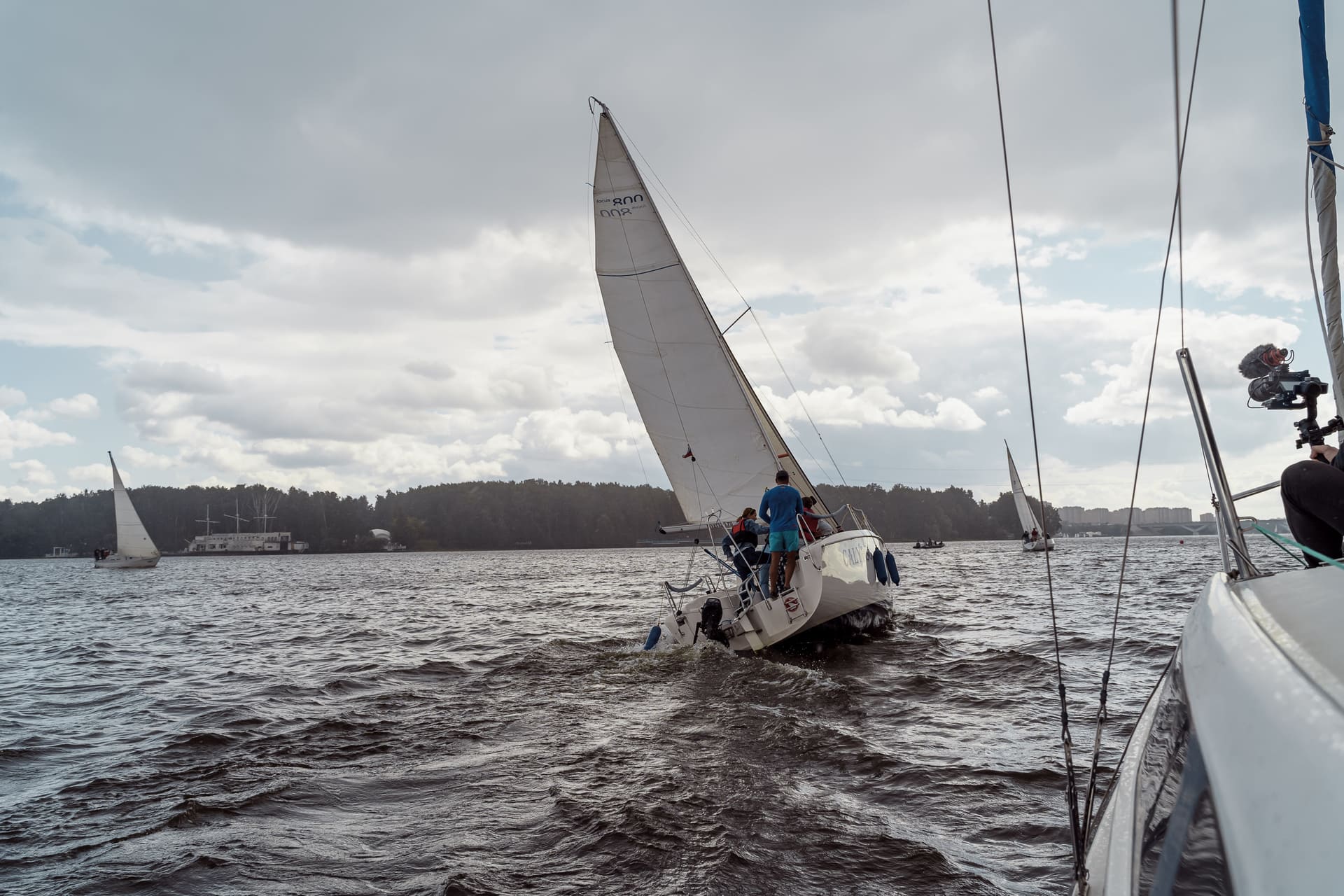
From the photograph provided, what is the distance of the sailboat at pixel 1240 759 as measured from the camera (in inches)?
34.6

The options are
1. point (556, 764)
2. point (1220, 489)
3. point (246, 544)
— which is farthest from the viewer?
point (246, 544)

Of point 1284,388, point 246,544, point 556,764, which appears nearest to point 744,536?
point 556,764

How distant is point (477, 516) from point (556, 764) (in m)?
119

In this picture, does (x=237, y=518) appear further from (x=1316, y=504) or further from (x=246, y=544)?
(x=1316, y=504)

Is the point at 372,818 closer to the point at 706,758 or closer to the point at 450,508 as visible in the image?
the point at 706,758

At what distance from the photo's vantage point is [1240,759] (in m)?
1.09

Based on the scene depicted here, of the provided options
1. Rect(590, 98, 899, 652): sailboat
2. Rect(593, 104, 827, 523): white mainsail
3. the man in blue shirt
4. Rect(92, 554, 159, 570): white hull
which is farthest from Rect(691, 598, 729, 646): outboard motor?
Rect(92, 554, 159, 570): white hull

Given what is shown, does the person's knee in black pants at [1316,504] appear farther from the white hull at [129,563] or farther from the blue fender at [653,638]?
the white hull at [129,563]

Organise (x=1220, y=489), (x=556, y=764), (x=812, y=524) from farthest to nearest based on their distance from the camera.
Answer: (x=812, y=524)
(x=556, y=764)
(x=1220, y=489)

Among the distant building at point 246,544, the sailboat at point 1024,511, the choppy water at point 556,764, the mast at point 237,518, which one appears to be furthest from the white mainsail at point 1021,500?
the mast at point 237,518

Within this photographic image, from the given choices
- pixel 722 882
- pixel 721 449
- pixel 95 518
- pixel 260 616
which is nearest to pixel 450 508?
pixel 95 518

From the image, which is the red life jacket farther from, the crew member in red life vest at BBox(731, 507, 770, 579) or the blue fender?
the blue fender

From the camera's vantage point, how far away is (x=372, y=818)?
14.7ft

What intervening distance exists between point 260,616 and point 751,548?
14362 mm
